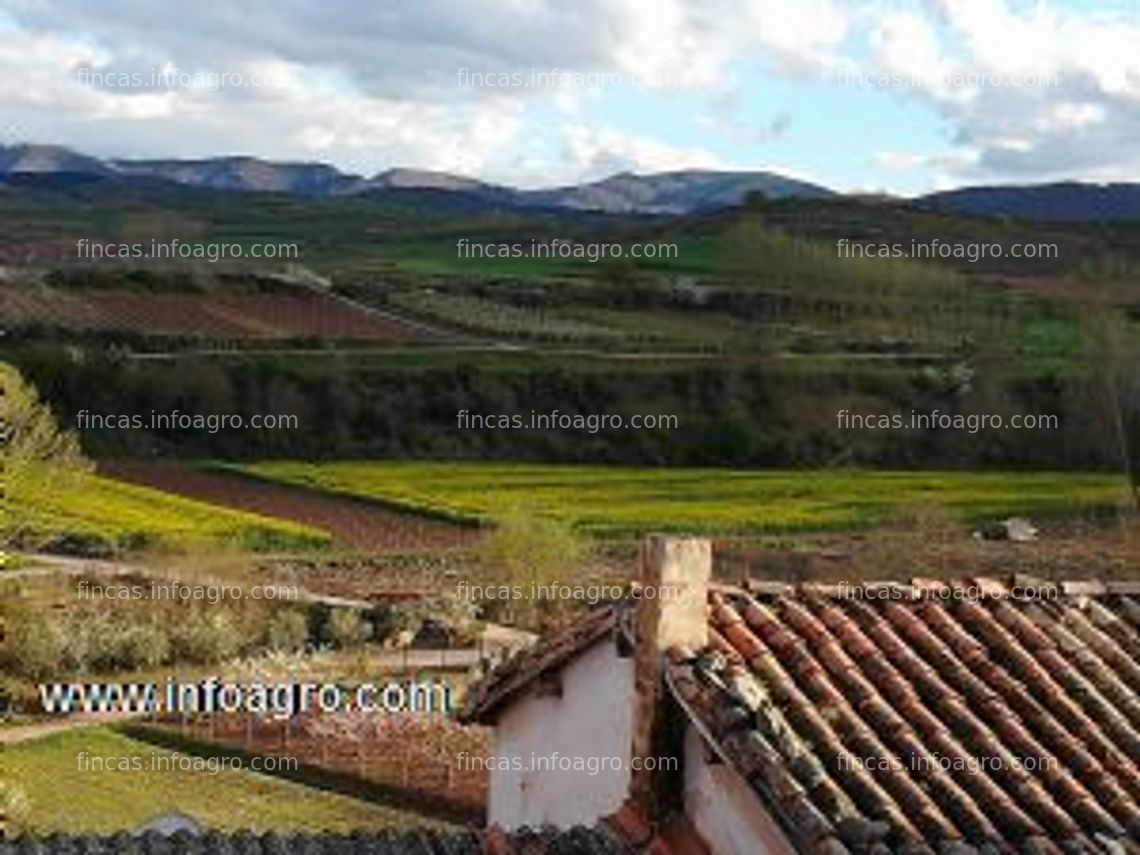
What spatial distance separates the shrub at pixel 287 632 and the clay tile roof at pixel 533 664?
2371cm

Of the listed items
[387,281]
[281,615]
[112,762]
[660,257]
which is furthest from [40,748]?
[660,257]

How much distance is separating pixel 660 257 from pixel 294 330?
92.1 ft

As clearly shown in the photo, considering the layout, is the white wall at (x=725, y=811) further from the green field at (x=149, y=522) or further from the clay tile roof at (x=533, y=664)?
the green field at (x=149, y=522)

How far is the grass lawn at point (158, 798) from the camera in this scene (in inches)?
911

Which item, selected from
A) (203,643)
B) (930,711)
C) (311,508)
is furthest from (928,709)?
(311,508)

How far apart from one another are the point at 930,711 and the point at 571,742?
224 centimetres

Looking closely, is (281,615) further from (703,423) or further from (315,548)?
(703,423)

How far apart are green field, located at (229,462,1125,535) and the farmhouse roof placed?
3288cm

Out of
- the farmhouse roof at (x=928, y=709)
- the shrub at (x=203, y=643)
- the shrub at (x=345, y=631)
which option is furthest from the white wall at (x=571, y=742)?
the shrub at (x=345, y=631)

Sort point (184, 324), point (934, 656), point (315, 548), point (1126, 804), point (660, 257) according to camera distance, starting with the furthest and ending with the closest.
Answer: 1. point (660, 257)
2. point (184, 324)
3. point (315, 548)
4. point (934, 656)
5. point (1126, 804)

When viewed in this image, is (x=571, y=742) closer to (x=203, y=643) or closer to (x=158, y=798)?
Result: (x=158, y=798)

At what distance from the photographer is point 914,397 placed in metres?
57.8

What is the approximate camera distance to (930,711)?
866 cm

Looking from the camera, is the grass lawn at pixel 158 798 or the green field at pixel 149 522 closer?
the grass lawn at pixel 158 798
